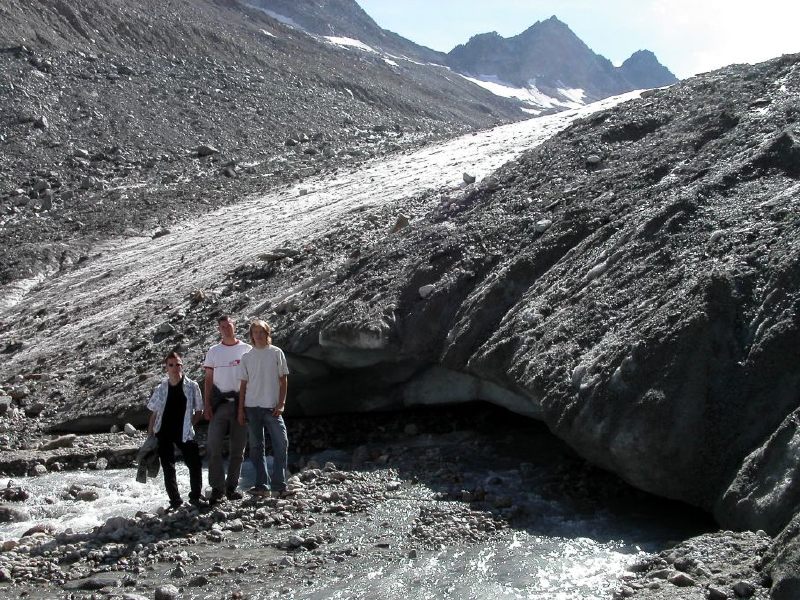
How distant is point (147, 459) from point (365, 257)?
498 cm

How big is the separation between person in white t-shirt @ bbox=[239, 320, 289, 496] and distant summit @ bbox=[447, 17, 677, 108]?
86866mm

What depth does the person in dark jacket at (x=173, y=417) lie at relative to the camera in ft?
26.3

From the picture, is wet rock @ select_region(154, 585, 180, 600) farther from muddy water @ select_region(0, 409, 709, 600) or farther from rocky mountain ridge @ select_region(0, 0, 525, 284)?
rocky mountain ridge @ select_region(0, 0, 525, 284)

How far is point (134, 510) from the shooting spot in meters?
8.41

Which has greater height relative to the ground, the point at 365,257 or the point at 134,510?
the point at 365,257

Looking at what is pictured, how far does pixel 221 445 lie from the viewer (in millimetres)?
8289

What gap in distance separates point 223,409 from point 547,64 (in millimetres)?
99580

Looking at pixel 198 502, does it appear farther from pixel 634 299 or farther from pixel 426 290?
pixel 634 299

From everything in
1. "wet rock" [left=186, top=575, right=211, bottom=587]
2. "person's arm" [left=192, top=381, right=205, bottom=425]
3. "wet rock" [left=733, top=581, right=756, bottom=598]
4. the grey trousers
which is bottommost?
"wet rock" [left=186, top=575, right=211, bottom=587]

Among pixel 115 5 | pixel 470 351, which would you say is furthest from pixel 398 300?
pixel 115 5

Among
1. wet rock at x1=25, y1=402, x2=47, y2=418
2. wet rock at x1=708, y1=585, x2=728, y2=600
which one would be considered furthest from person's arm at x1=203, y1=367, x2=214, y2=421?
wet rock at x1=25, y1=402, x2=47, y2=418

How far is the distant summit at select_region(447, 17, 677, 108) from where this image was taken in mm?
96438

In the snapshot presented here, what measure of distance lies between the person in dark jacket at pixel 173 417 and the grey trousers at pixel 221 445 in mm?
156

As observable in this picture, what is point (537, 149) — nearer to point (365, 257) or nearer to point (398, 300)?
point (365, 257)
